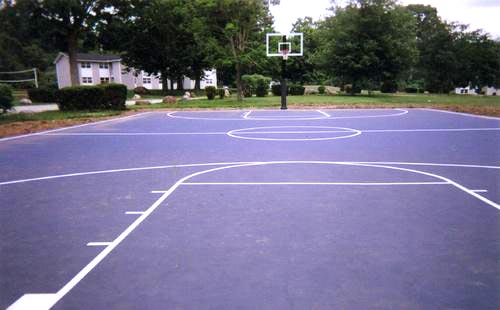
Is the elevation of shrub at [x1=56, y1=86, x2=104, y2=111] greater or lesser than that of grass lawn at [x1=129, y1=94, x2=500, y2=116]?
greater

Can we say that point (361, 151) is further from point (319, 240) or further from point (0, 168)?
point (0, 168)

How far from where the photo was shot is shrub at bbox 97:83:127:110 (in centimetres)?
1953

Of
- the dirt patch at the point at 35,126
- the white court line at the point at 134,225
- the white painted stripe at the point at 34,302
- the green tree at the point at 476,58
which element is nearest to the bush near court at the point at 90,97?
the dirt patch at the point at 35,126

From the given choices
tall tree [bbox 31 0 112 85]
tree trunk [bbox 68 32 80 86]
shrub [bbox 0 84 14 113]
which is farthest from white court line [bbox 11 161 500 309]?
tree trunk [bbox 68 32 80 86]

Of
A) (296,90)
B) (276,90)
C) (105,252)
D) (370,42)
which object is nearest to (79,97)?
(105,252)

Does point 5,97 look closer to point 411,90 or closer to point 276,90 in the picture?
point 276,90

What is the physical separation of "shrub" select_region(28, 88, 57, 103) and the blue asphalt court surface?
85.7 ft

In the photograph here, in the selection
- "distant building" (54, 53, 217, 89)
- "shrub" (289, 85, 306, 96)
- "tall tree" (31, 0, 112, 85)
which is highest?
"tall tree" (31, 0, 112, 85)

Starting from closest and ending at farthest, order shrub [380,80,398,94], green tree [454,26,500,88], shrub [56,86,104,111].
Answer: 1. shrub [56,86,104,111]
2. shrub [380,80,398,94]
3. green tree [454,26,500,88]

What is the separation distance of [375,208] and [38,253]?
320 cm

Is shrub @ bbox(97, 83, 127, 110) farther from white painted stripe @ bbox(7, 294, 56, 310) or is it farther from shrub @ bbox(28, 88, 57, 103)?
white painted stripe @ bbox(7, 294, 56, 310)

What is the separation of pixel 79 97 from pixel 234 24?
10.3m

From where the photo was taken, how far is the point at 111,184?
5711 mm

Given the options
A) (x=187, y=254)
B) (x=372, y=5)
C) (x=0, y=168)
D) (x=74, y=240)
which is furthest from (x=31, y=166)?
(x=372, y=5)
